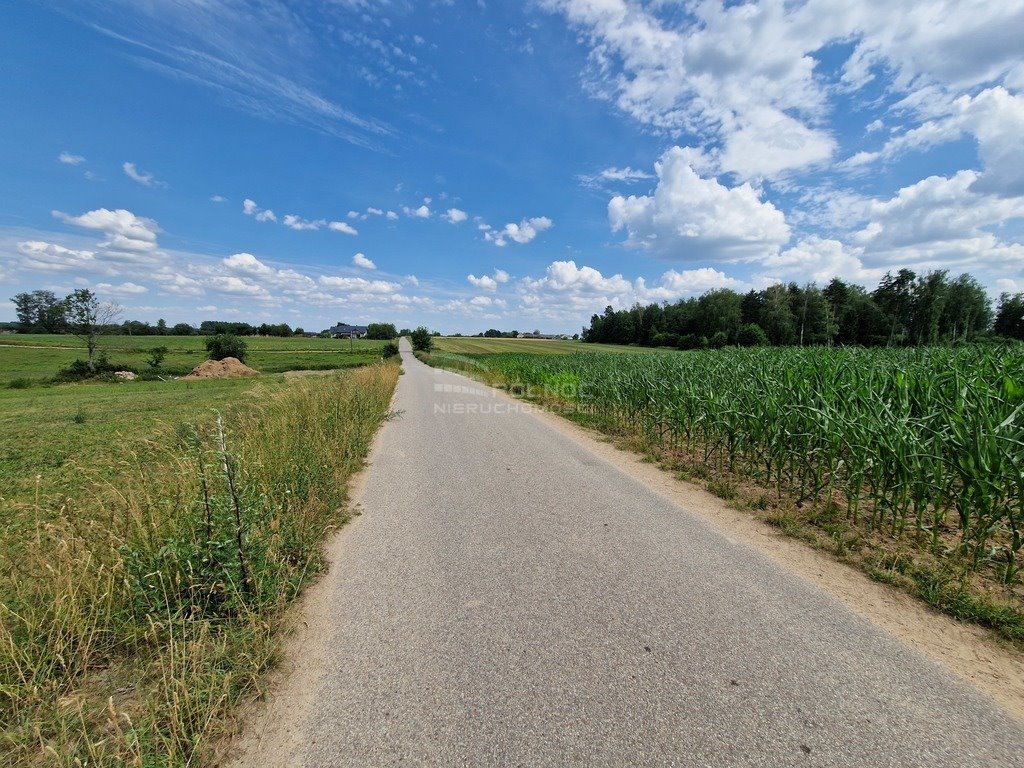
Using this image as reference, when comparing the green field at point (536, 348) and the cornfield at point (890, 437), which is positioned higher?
the green field at point (536, 348)

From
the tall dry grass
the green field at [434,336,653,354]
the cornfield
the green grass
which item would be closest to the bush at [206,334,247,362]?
the green field at [434,336,653,354]

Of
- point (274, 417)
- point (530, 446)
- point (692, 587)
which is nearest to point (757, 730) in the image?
point (692, 587)

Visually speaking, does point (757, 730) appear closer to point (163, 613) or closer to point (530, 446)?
point (163, 613)

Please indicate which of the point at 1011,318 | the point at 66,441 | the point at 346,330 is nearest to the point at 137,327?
the point at 346,330

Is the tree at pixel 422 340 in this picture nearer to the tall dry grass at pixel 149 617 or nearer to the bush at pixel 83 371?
the bush at pixel 83 371

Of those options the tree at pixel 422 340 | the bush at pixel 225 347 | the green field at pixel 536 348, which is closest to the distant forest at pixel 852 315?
the green field at pixel 536 348

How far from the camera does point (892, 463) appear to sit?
416cm

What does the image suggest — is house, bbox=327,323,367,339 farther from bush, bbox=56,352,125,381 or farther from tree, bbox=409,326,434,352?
bush, bbox=56,352,125,381

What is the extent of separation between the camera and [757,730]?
2.02 meters

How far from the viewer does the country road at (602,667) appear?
1945mm

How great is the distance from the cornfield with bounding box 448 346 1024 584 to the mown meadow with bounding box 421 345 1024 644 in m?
0.02

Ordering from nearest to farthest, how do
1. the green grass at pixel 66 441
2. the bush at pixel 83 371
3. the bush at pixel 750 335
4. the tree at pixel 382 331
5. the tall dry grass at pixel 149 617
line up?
the tall dry grass at pixel 149 617 < the green grass at pixel 66 441 < the bush at pixel 83 371 < the bush at pixel 750 335 < the tree at pixel 382 331

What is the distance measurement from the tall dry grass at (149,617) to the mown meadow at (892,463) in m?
4.85

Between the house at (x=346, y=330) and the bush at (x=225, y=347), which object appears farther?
the house at (x=346, y=330)
